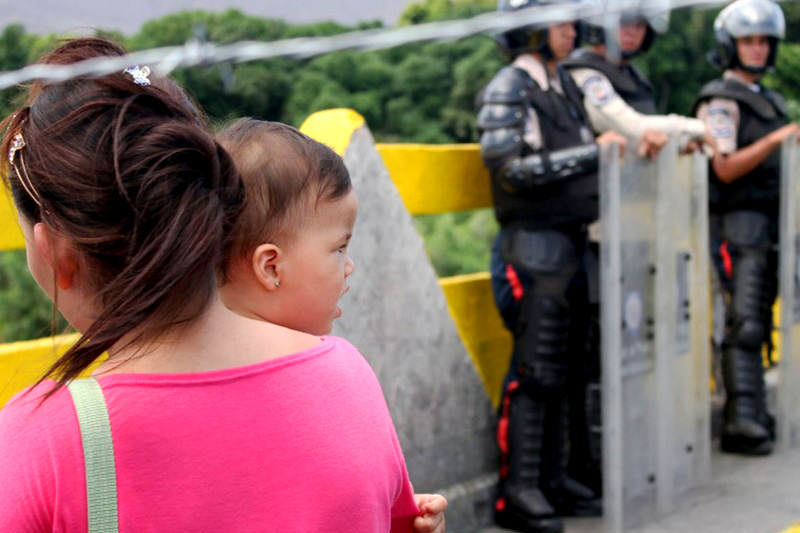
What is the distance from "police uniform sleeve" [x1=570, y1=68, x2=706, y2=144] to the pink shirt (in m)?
3.34

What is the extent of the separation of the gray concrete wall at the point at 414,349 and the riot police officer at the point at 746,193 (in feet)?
5.38

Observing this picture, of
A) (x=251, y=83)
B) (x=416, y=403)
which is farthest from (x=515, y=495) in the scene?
(x=251, y=83)

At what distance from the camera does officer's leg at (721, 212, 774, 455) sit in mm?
5496

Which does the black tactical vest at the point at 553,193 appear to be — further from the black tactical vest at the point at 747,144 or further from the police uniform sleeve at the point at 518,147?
the black tactical vest at the point at 747,144

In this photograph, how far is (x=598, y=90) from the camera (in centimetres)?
459

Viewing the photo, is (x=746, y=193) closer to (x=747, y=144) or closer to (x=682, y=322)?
(x=747, y=144)

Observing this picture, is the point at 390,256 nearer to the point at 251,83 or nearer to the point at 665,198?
the point at 665,198

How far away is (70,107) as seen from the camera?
1.22m

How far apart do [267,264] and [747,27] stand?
4.42 metres

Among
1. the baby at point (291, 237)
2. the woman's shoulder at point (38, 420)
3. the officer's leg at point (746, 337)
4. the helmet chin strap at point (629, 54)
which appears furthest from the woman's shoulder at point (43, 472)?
the officer's leg at point (746, 337)

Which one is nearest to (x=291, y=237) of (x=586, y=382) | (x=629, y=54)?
(x=586, y=382)

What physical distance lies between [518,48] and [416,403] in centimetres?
142

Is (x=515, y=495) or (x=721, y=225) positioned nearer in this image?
(x=515, y=495)

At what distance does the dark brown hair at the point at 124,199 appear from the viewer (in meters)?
1.18
